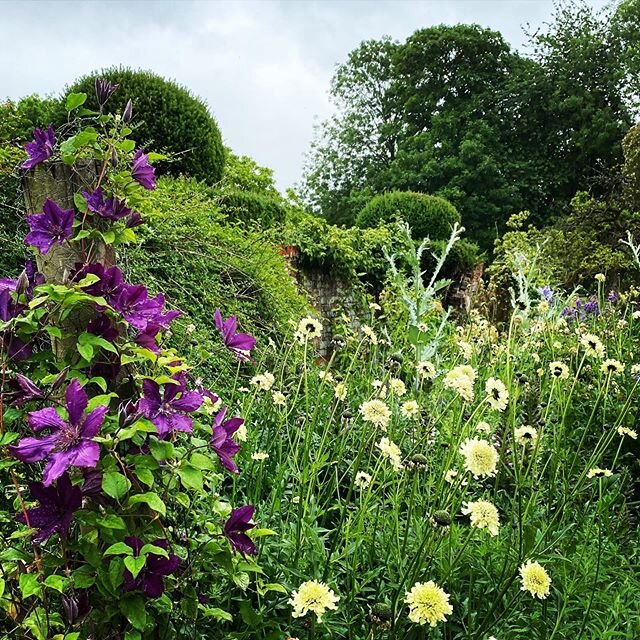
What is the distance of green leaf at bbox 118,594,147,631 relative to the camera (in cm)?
114

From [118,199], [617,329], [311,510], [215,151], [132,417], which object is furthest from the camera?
[215,151]

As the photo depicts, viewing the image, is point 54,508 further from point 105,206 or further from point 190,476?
point 105,206

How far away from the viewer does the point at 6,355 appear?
1233mm

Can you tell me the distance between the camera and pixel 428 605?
125 centimetres

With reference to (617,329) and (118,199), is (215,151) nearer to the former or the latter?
(617,329)

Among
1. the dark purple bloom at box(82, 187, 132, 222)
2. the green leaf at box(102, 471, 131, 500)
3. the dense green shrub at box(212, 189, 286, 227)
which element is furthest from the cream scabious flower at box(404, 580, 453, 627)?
the dense green shrub at box(212, 189, 286, 227)

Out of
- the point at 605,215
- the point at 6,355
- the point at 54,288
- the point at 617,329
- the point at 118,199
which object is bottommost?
the point at 6,355

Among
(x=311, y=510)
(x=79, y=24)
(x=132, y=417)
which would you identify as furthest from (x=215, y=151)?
(x=132, y=417)

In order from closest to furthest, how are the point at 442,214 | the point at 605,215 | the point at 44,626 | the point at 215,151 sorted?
the point at 44,626, the point at 215,151, the point at 605,215, the point at 442,214

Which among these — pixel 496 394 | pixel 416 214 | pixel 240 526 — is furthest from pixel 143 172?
pixel 416 214

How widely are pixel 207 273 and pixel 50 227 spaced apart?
8.76 ft

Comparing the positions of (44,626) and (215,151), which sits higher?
(215,151)

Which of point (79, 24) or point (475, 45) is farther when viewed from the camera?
point (475, 45)

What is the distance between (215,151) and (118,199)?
18.7ft
